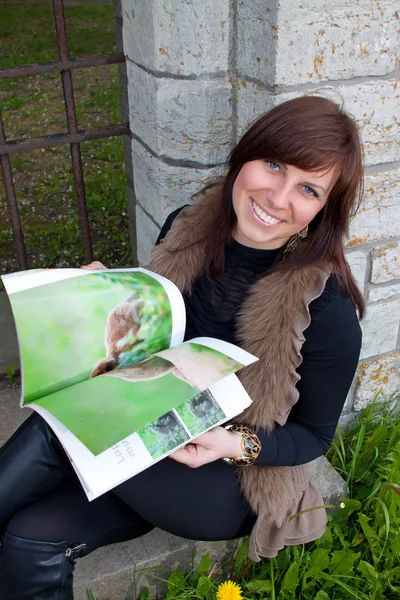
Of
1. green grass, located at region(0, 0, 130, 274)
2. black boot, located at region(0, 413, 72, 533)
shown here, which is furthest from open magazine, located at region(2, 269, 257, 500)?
green grass, located at region(0, 0, 130, 274)

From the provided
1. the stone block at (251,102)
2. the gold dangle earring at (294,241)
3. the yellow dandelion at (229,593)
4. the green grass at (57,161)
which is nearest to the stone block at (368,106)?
the stone block at (251,102)

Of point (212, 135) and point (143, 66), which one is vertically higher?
point (143, 66)

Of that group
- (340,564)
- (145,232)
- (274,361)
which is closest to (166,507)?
(274,361)

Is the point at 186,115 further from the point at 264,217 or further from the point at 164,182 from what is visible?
the point at 264,217

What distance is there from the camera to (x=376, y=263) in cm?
185

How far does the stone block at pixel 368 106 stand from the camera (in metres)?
1.59

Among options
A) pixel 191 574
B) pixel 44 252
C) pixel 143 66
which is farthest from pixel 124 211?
pixel 191 574

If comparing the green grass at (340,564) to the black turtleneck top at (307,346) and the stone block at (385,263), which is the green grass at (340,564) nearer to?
the black turtleneck top at (307,346)

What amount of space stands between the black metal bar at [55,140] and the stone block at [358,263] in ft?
2.72

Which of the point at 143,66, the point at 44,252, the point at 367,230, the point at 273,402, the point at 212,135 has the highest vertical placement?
the point at 143,66

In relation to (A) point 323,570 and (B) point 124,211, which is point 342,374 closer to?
(A) point 323,570

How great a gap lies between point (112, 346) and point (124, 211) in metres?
2.47

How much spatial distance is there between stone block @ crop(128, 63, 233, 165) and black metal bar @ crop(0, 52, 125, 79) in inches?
4.7

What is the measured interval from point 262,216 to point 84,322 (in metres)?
0.43
